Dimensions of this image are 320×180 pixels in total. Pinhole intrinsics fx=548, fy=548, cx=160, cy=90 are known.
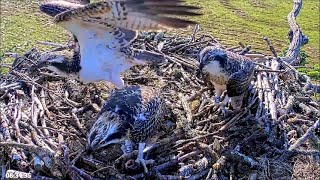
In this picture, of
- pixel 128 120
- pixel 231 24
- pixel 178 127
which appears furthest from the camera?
pixel 231 24

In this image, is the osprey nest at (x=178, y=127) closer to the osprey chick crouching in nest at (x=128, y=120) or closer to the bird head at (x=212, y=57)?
the osprey chick crouching in nest at (x=128, y=120)

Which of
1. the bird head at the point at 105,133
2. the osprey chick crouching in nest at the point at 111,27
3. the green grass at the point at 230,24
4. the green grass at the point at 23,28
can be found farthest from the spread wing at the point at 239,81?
the green grass at the point at 23,28

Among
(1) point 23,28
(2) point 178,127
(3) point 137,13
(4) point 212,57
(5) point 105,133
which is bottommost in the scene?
(1) point 23,28

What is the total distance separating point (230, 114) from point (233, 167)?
766 mm

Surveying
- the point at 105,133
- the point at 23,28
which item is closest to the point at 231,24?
the point at 23,28

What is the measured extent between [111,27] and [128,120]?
0.90 meters

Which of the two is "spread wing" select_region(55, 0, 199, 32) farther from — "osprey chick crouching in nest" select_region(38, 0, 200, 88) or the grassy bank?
the grassy bank

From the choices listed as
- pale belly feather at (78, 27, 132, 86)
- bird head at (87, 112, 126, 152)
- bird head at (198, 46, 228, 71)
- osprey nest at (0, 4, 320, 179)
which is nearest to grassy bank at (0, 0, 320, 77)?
osprey nest at (0, 4, 320, 179)

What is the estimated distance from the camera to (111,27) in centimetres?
475

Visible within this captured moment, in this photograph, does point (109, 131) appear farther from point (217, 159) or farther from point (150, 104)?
point (217, 159)

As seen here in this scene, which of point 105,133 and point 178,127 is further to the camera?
point 178,127

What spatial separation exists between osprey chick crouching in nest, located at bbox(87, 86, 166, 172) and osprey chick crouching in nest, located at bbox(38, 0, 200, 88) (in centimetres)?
56

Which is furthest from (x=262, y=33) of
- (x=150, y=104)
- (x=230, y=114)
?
(x=150, y=104)

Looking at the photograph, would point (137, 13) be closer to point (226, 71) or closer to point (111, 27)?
point (111, 27)
